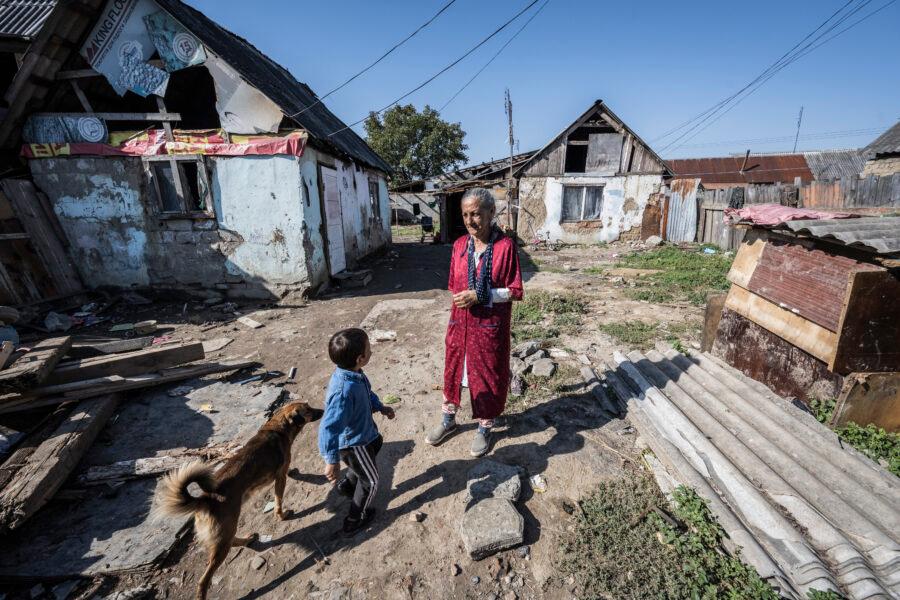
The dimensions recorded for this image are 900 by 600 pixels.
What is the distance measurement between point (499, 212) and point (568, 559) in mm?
14832

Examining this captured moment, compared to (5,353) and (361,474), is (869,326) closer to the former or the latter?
(361,474)

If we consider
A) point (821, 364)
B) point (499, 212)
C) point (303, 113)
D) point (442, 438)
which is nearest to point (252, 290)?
point (303, 113)

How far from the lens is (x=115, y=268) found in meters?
7.60

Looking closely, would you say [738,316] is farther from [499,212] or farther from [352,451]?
[499,212]

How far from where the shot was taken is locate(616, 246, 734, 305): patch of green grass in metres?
7.26

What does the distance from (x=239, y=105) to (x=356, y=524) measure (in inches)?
296

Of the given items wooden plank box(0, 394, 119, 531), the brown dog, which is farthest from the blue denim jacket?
wooden plank box(0, 394, 119, 531)

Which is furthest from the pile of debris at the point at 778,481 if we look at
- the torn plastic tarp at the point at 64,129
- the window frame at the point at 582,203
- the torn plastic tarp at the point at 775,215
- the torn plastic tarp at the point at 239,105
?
the window frame at the point at 582,203

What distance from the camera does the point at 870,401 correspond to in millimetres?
2730

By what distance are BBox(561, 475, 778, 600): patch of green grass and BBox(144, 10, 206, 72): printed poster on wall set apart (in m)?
9.07

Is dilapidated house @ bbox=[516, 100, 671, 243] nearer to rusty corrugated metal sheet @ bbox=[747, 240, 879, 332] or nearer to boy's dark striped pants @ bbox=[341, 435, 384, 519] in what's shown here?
rusty corrugated metal sheet @ bbox=[747, 240, 879, 332]

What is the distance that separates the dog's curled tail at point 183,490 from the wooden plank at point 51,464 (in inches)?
60.5

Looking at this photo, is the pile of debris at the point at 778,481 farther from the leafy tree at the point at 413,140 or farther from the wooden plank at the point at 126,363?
the leafy tree at the point at 413,140

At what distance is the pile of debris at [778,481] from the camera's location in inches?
70.2
